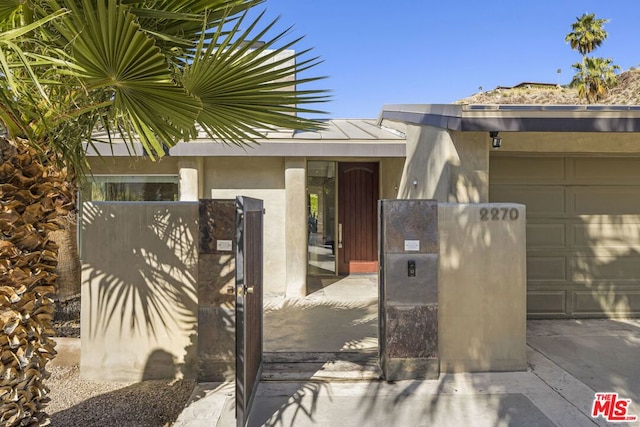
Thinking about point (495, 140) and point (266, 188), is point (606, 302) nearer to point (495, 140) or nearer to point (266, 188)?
point (495, 140)

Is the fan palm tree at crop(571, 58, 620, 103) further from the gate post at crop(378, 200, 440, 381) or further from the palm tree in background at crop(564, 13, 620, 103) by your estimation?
the gate post at crop(378, 200, 440, 381)

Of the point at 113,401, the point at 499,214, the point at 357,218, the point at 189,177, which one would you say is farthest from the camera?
the point at 357,218

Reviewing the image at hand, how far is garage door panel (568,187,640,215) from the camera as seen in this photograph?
272 inches

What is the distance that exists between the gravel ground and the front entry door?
6745 mm

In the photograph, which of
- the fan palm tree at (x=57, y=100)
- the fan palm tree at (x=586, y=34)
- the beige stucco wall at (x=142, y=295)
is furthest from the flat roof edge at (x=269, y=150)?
the fan palm tree at (x=586, y=34)

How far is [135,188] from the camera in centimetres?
928

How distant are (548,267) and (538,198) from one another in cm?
118

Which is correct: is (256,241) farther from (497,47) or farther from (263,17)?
(497,47)

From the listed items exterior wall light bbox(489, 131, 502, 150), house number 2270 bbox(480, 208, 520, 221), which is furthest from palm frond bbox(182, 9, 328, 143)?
exterior wall light bbox(489, 131, 502, 150)

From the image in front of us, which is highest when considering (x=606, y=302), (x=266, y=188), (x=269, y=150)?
(x=269, y=150)

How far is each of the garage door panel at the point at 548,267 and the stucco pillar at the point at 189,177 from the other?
659 cm

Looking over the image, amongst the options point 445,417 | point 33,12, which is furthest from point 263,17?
point 445,417

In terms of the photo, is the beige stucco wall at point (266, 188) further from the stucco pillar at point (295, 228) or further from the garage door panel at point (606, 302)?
the garage door panel at point (606, 302)

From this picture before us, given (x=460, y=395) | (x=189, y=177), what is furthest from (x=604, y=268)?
(x=189, y=177)
